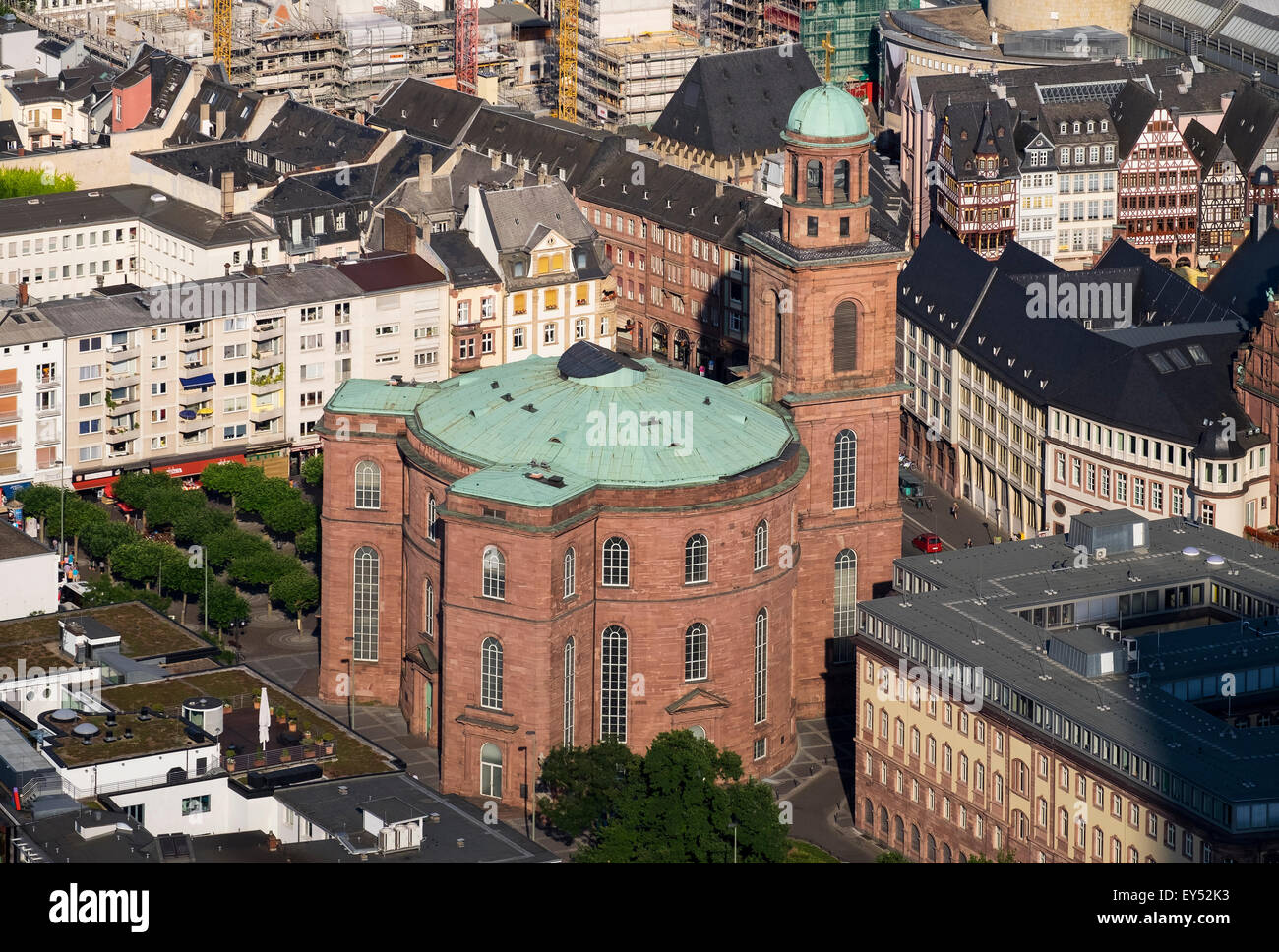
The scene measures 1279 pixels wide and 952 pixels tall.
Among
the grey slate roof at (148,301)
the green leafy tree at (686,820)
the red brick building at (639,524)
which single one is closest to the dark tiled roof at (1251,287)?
the red brick building at (639,524)

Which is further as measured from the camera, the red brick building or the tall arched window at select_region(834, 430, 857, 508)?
the tall arched window at select_region(834, 430, 857, 508)

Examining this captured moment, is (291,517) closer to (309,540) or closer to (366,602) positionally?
(309,540)

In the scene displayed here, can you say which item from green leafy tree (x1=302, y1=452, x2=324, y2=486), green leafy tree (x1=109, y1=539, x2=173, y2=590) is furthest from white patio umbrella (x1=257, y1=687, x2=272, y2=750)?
green leafy tree (x1=302, y1=452, x2=324, y2=486)

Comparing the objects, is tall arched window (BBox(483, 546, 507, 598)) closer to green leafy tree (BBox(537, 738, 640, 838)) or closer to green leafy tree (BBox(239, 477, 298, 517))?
green leafy tree (BBox(537, 738, 640, 838))

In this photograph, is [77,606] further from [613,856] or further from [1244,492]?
[1244,492]
